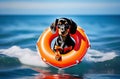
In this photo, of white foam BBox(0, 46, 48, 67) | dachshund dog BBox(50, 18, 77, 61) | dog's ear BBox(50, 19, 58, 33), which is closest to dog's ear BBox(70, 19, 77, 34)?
dachshund dog BBox(50, 18, 77, 61)

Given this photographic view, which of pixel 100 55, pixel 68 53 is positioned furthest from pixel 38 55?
pixel 100 55

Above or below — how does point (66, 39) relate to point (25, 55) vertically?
above

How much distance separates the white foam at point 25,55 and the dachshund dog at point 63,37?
0.65 feet

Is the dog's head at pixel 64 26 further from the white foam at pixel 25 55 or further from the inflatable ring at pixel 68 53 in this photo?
the white foam at pixel 25 55

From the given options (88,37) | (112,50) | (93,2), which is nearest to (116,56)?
(112,50)

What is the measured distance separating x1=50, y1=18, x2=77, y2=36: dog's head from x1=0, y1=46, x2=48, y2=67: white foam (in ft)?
1.07

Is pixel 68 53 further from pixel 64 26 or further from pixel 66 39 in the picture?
pixel 64 26

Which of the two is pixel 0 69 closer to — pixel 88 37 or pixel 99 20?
pixel 88 37

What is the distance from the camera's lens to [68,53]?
2.81 m

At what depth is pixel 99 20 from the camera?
2959 mm

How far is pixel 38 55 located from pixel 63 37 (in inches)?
12.6

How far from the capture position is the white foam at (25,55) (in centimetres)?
288

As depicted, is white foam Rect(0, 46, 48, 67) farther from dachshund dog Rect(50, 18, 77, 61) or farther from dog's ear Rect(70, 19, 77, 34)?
dog's ear Rect(70, 19, 77, 34)

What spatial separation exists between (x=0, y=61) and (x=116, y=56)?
1.20 meters
